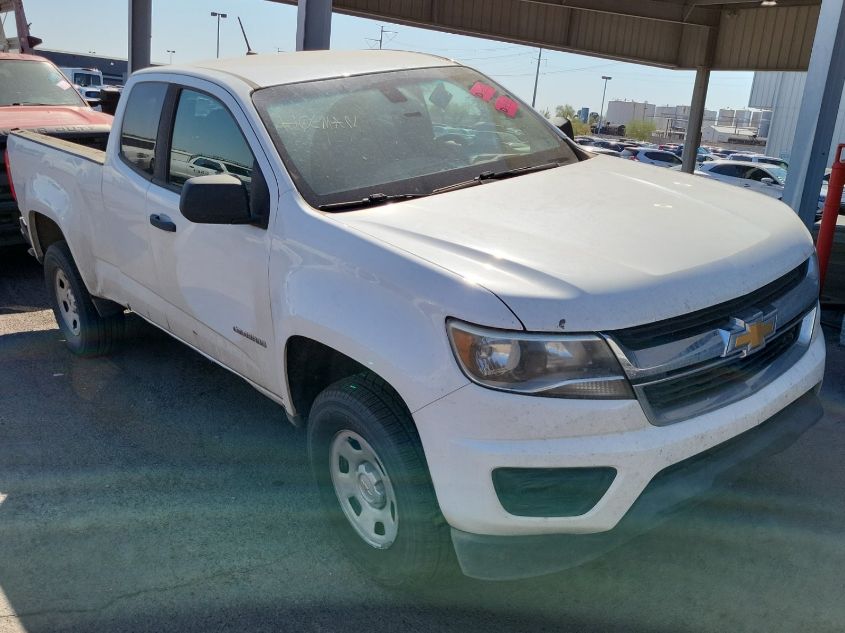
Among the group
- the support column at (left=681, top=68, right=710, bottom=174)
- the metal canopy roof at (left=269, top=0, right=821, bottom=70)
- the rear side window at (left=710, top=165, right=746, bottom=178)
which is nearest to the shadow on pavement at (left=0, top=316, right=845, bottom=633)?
the metal canopy roof at (left=269, top=0, right=821, bottom=70)

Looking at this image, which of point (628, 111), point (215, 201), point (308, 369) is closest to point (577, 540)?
point (308, 369)

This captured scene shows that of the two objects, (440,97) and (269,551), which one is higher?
(440,97)

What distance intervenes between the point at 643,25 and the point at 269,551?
69.7 ft

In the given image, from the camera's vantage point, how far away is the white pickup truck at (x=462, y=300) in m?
2.33

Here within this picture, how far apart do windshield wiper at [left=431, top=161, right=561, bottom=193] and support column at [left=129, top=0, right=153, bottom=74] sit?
12953 mm

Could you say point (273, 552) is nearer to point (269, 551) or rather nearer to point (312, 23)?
point (269, 551)

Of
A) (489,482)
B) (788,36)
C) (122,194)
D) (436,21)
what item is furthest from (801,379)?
(788,36)

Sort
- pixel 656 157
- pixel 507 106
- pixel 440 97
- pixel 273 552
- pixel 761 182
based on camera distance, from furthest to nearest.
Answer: pixel 656 157, pixel 761 182, pixel 507 106, pixel 440 97, pixel 273 552

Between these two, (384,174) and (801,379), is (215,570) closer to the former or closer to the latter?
(384,174)

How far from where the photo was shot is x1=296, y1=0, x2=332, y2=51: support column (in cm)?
970

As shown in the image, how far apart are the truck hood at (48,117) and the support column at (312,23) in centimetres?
257

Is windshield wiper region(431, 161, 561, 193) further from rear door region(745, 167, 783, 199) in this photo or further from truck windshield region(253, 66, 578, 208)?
rear door region(745, 167, 783, 199)

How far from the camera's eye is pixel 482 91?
413cm

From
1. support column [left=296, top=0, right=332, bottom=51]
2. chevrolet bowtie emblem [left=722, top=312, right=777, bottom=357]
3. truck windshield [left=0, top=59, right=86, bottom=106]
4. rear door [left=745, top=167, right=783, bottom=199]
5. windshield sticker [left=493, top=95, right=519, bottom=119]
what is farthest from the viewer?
rear door [left=745, top=167, right=783, bottom=199]
